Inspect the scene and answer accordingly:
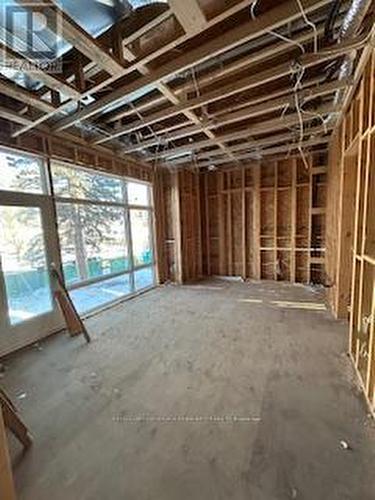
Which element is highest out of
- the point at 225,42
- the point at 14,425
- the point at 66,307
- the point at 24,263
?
the point at 225,42

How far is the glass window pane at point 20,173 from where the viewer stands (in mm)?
3408

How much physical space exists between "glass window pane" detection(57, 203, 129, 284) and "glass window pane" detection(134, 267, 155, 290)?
0.51 m

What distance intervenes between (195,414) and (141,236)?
4.49 m

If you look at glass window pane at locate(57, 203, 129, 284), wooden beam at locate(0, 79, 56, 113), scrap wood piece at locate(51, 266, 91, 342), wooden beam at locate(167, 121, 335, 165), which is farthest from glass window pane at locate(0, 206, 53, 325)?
wooden beam at locate(167, 121, 335, 165)

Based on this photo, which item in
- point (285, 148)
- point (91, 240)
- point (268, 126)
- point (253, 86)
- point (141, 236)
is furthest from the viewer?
point (141, 236)

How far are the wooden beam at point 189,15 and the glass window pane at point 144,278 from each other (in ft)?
15.4

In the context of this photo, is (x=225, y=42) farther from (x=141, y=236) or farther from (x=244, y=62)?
(x=141, y=236)

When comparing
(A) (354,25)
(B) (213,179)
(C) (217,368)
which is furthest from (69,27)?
(B) (213,179)

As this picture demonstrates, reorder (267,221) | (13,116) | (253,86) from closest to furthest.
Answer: (253,86) < (13,116) < (267,221)

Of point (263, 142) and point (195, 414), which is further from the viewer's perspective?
point (263, 142)

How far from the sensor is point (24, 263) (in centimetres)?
364

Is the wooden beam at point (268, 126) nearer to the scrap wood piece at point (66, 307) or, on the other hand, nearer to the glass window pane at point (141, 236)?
the glass window pane at point (141, 236)

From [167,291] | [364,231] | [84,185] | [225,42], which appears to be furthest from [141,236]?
[364,231]

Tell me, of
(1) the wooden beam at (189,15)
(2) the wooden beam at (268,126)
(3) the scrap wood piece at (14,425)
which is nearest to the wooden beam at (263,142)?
(2) the wooden beam at (268,126)
